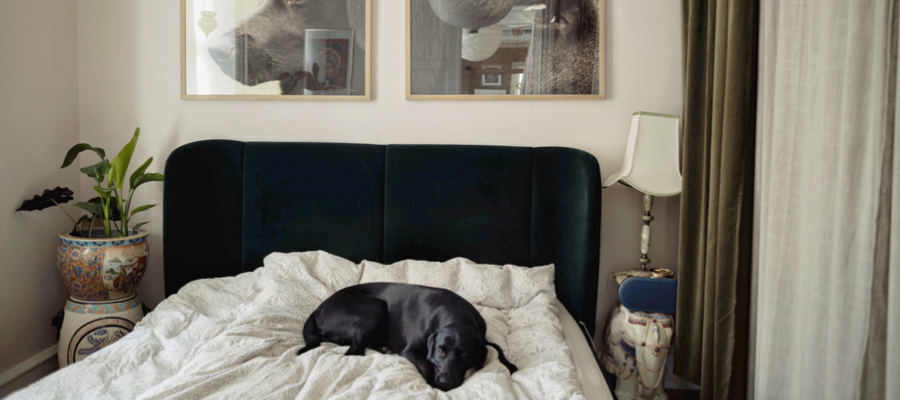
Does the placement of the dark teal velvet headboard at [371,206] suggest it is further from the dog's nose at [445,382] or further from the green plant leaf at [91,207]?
the dog's nose at [445,382]

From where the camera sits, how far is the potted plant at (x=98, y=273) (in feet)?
6.07

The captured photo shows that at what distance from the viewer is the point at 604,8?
2.05 meters

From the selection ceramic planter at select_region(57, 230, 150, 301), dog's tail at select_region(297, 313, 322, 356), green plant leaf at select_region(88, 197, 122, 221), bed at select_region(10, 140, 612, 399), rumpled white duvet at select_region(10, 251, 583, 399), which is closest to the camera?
rumpled white duvet at select_region(10, 251, 583, 399)

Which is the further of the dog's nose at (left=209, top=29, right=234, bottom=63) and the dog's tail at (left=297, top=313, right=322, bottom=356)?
the dog's nose at (left=209, top=29, right=234, bottom=63)

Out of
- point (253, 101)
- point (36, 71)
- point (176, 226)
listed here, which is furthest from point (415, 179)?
point (36, 71)

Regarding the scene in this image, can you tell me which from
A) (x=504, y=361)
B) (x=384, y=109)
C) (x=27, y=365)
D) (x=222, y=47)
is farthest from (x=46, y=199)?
(x=504, y=361)

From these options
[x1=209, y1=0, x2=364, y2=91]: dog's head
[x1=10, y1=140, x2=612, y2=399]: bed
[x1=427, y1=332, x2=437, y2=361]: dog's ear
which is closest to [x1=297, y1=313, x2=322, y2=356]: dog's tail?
[x1=10, y1=140, x2=612, y2=399]: bed

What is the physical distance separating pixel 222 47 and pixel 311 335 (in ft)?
4.86

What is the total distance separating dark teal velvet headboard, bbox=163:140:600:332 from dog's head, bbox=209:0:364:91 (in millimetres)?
346

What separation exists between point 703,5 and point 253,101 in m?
1.95

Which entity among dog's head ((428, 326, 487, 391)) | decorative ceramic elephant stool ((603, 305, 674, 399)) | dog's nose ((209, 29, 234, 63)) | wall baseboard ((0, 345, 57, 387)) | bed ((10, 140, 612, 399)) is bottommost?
wall baseboard ((0, 345, 57, 387))

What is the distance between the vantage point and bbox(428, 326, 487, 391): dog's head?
1171 millimetres

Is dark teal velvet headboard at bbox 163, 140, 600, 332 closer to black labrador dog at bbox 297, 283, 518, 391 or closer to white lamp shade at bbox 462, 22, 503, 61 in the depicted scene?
white lamp shade at bbox 462, 22, 503, 61

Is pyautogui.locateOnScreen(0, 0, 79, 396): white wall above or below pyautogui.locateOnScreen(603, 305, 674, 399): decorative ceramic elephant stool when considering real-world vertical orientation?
above
